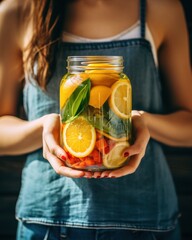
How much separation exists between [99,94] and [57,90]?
0.22 m

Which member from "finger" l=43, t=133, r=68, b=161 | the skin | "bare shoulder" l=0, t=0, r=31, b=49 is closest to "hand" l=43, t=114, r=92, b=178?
"finger" l=43, t=133, r=68, b=161

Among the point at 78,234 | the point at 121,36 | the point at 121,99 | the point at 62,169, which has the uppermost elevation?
the point at 121,36

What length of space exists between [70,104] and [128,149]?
0.12m

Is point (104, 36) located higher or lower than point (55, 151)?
higher

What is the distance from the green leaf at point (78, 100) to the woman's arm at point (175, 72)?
258mm

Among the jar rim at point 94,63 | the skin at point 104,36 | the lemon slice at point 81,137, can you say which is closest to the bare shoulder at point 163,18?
the skin at point 104,36

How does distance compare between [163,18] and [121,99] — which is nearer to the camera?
[121,99]

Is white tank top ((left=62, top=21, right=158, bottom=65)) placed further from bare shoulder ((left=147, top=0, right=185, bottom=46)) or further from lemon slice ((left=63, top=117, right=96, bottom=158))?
lemon slice ((left=63, top=117, right=96, bottom=158))

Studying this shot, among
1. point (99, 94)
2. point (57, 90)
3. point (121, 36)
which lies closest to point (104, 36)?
point (121, 36)

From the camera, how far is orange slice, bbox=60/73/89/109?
67 centimetres

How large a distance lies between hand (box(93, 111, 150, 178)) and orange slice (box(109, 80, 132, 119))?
5cm

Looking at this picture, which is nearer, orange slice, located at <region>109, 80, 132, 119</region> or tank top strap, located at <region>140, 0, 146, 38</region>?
orange slice, located at <region>109, 80, 132, 119</region>

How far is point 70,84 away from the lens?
68cm

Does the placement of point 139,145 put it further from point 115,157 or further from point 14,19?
point 14,19
